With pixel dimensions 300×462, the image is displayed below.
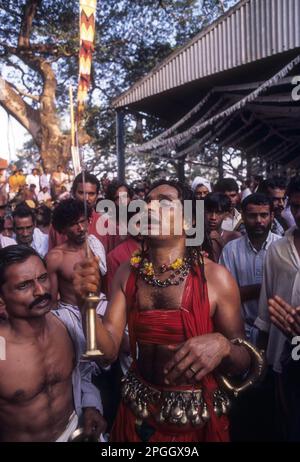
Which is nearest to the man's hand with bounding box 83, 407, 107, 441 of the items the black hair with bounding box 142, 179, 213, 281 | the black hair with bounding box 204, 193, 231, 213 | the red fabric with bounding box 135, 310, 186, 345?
the red fabric with bounding box 135, 310, 186, 345

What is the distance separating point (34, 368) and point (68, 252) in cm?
187

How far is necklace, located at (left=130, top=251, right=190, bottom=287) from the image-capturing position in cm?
257

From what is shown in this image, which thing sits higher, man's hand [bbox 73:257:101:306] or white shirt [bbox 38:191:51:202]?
white shirt [bbox 38:191:51:202]

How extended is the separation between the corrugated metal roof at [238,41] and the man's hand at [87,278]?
7.86 m

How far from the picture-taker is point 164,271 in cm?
262

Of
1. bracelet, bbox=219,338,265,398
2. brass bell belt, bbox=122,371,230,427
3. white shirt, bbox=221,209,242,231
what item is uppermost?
white shirt, bbox=221,209,242,231

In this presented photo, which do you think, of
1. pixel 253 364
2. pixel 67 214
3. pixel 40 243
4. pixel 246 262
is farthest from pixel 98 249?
pixel 253 364

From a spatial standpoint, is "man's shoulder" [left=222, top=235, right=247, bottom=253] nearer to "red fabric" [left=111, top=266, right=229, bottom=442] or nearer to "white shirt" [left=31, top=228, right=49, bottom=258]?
"red fabric" [left=111, top=266, right=229, bottom=442]

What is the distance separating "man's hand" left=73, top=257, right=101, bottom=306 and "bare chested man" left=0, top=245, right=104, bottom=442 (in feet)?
1.65

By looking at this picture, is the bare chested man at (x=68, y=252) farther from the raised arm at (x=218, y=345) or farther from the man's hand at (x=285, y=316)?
the man's hand at (x=285, y=316)

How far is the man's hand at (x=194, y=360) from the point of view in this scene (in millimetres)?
2113

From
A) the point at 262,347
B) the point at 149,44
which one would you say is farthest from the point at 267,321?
the point at 149,44
